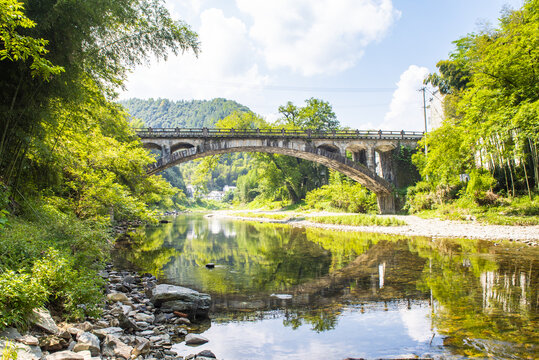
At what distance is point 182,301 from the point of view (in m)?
6.35

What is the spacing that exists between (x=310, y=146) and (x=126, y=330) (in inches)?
1040

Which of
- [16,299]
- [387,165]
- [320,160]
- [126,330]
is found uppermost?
[320,160]

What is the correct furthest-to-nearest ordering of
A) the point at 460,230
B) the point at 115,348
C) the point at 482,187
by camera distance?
the point at 482,187 → the point at 460,230 → the point at 115,348

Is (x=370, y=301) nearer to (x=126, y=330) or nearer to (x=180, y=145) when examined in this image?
(x=126, y=330)

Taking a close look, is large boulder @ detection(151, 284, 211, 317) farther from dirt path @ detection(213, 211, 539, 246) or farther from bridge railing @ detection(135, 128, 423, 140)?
bridge railing @ detection(135, 128, 423, 140)

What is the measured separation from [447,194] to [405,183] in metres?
8.45

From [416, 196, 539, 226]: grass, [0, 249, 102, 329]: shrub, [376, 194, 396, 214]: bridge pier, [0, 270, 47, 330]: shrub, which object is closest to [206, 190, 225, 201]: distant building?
[376, 194, 396, 214]: bridge pier

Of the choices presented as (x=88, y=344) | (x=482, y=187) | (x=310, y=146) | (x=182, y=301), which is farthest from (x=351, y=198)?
(x=88, y=344)

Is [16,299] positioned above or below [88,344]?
above

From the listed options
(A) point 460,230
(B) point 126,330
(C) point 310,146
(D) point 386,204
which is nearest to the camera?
(B) point 126,330

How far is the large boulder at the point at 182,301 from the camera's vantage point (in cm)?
622

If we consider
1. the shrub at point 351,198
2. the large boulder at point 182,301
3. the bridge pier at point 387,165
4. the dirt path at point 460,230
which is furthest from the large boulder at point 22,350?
the bridge pier at point 387,165

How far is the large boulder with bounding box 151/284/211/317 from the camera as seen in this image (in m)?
6.22

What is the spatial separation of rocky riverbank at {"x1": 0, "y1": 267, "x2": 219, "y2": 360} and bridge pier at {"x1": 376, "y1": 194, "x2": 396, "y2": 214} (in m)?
27.4
